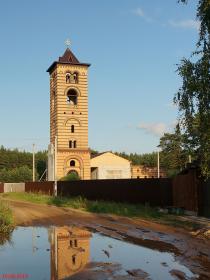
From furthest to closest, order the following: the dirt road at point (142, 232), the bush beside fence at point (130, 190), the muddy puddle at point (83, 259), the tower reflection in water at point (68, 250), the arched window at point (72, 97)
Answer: the arched window at point (72, 97), the bush beside fence at point (130, 190), the dirt road at point (142, 232), the tower reflection in water at point (68, 250), the muddy puddle at point (83, 259)

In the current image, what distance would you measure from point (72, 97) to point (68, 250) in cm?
5901

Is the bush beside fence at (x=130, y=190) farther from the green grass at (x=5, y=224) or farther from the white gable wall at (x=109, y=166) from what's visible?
the white gable wall at (x=109, y=166)

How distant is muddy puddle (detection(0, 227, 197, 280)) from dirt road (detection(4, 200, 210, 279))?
42 cm

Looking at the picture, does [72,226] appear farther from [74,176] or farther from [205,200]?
[74,176]

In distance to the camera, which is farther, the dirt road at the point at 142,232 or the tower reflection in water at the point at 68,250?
the dirt road at the point at 142,232

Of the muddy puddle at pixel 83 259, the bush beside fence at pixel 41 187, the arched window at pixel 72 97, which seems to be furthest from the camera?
the arched window at pixel 72 97

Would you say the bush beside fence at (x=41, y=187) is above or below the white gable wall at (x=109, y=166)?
below

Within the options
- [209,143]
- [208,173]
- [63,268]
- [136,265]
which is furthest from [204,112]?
[63,268]

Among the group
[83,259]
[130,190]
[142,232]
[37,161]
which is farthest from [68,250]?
[37,161]

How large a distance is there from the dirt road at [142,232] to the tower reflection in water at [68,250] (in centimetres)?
120

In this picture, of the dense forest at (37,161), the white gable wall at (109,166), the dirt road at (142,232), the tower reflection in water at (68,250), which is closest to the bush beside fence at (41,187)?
the white gable wall at (109,166)

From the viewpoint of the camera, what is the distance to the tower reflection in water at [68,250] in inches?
411

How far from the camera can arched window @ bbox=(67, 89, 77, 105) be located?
7044cm

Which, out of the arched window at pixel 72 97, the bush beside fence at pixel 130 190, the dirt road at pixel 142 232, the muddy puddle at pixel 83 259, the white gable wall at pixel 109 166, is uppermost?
the arched window at pixel 72 97
